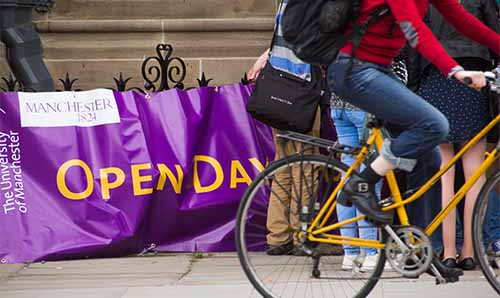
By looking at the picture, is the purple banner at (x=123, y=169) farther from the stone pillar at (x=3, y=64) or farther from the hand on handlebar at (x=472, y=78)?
the hand on handlebar at (x=472, y=78)

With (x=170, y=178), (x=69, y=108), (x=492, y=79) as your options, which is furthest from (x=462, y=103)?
(x=69, y=108)

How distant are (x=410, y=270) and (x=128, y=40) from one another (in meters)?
6.12

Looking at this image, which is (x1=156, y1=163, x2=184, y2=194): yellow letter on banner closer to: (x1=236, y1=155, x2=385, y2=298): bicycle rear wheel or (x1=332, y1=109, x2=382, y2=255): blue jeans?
(x1=332, y1=109, x2=382, y2=255): blue jeans

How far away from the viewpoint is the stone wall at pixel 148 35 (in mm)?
11125

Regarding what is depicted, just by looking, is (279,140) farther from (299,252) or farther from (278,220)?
(299,252)

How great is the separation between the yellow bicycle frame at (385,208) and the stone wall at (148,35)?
538cm

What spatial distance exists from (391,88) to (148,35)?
605 cm

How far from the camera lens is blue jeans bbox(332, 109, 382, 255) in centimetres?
588

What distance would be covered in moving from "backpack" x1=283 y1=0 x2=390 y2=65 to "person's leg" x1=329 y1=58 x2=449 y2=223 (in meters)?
0.09

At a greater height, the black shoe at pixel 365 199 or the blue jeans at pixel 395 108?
the blue jeans at pixel 395 108

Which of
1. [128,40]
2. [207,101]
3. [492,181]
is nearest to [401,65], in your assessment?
[207,101]

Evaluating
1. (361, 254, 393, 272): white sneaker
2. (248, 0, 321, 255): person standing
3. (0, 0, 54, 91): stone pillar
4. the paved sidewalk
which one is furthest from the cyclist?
(0, 0, 54, 91): stone pillar

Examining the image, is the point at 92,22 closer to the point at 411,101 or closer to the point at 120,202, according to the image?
the point at 120,202

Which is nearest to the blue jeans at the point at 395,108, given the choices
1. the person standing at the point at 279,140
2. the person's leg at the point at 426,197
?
the person's leg at the point at 426,197
